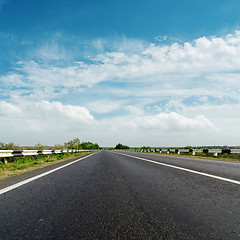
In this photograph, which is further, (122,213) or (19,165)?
(19,165)

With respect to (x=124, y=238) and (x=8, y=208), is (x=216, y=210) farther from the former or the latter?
(x=8, y=208)

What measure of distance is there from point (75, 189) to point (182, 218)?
2.58 metres

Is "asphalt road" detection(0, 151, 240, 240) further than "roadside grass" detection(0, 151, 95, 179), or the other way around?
"roadside grass" detection(0, 151, 95, 179)

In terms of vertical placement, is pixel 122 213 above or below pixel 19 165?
above

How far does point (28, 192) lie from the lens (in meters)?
4.21

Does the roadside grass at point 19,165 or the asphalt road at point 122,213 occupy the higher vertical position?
the asphalt road at point 122,213

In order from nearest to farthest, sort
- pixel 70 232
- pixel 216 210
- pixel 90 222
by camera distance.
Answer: pixel 70 232 < pixel 90 222 < pixel 216 210

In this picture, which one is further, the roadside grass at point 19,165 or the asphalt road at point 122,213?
the roadside grass at point 19,165

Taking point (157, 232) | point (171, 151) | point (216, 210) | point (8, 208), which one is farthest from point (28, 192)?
point (171, 151)

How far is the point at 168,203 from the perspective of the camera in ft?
10.6

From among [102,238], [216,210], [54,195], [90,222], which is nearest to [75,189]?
[54,195]

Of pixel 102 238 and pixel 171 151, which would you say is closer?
pixel 102 238

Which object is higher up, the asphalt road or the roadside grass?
the asphalt road

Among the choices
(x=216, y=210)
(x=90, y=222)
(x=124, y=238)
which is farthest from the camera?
(x=216, y=210)
